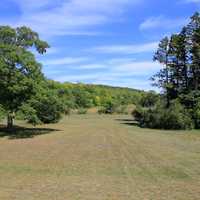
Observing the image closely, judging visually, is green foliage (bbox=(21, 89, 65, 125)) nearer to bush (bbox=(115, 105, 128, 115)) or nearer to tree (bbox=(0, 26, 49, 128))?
tree (bbox=(0, 26, 49, 128))

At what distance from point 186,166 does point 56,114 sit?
24.0 metres

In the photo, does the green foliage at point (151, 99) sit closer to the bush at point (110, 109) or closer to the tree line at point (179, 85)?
the tree line at point (179, 85)

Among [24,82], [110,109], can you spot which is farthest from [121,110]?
[24,82]

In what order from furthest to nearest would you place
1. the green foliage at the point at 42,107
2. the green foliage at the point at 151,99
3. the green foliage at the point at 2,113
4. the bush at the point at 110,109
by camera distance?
the bush at the point at 110,109
the green foliage at the point at 151,99
the green foliage at the point at 42,107
the green foliage at the point at 2,113

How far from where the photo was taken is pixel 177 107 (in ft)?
179

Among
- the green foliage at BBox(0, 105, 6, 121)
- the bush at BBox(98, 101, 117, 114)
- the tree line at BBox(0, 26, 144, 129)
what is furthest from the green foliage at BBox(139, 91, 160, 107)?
the bush at BBox(98, 101, 117, 114)

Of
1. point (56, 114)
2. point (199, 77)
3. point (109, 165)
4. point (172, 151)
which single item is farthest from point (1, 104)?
point (199, 77)

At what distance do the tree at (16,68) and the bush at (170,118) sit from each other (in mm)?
19879

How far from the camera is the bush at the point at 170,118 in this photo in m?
53.8

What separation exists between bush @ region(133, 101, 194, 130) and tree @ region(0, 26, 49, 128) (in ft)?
65.2

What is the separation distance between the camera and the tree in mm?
36594

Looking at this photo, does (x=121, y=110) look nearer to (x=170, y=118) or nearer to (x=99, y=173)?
(x=170, y=118)

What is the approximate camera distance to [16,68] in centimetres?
3756

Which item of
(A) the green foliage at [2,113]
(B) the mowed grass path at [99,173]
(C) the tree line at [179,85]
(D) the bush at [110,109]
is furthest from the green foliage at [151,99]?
(D) the bush at [110,109]
